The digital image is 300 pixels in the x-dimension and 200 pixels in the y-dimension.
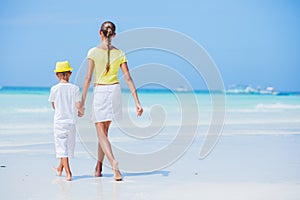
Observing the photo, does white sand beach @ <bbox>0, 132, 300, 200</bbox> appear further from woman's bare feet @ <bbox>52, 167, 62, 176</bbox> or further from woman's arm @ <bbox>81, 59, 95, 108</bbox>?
woman's arm @ <bbox>81, 59, 95, 108</bbox>

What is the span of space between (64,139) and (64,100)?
15.1 inches

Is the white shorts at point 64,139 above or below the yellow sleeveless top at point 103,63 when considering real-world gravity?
below

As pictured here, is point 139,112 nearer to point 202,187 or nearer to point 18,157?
point 202,187

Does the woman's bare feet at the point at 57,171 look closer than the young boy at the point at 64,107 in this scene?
No

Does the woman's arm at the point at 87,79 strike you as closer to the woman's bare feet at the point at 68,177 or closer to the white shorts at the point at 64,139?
the white shorts at the point at 64,139

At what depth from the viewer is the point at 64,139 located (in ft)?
18.0

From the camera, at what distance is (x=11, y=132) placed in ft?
32.1

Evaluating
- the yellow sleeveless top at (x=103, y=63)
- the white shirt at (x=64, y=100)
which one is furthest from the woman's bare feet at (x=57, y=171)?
the yellow sleeveless top at (x=103, y=63)

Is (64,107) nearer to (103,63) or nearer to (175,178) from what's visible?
(103,63)

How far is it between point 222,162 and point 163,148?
144 centimetres

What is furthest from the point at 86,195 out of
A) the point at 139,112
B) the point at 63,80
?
the point at 63,80

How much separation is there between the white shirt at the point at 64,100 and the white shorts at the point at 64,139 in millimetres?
59

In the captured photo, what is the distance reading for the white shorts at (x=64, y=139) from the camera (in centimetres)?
542

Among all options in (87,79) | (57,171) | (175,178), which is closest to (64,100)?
(87,79)
